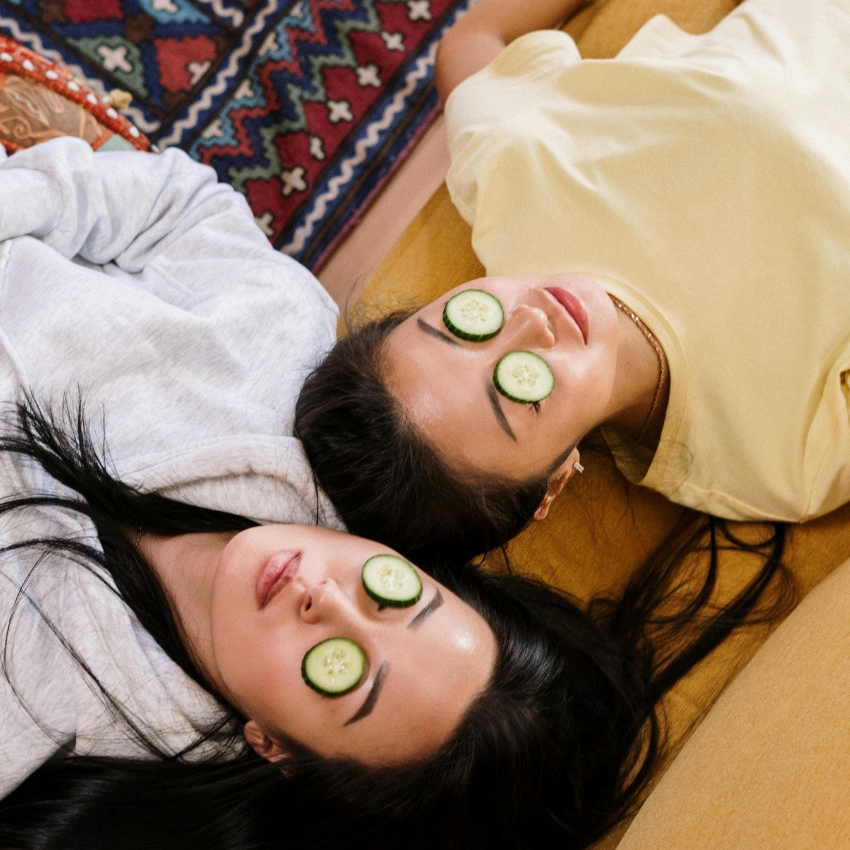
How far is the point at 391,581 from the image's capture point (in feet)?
3.72

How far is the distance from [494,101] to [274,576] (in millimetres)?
1192

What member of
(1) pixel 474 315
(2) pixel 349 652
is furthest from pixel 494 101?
(2) pixel 349 652

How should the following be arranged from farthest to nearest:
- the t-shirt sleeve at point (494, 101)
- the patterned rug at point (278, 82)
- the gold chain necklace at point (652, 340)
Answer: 1. the patterned rug at point (278, 82)
2. the t-shirt sleeve at point (494, 101)
3. the gold chain necklace at point (652, 340)

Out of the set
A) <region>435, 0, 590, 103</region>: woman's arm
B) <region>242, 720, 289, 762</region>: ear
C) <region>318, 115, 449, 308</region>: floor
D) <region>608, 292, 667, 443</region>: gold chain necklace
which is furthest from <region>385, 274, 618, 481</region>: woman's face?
<region>318, 115, 449, 308</region>: floor

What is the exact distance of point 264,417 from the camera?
4.84ft

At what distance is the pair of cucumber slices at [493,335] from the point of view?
125 cm

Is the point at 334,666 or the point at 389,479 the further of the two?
the point at 389,479

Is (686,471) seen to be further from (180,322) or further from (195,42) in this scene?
(195,42)

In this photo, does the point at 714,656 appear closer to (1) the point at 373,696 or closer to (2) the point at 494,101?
(1) the point at 373,696

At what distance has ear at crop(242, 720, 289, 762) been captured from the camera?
1.19m

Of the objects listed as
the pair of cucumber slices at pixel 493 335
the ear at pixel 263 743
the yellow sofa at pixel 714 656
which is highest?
the pair of cucumber slices at pixel 493 335

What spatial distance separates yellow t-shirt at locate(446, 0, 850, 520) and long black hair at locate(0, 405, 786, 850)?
11.9 inches

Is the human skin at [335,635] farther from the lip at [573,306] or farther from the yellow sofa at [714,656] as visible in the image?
the lip at [573,306]

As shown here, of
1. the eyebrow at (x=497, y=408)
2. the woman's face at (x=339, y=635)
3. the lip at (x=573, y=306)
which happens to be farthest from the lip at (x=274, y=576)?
the lip at (x=573, y=306)
